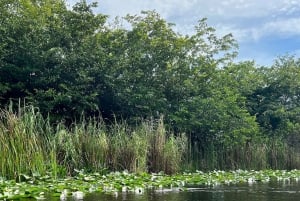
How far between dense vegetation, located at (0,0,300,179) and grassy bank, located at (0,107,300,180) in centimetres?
4

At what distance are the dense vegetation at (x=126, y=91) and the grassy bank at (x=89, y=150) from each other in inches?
1.5

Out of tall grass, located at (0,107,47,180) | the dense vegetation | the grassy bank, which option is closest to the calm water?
tall grass, located at (0,107,47,180)

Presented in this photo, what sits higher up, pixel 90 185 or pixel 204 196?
pixel 90 185

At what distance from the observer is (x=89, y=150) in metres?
12.4

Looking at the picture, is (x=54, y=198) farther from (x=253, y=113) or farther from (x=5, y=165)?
(x=253, y=113)

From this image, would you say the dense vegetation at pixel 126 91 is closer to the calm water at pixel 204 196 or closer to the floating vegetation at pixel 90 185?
the floating vegetation at pixel 90 185

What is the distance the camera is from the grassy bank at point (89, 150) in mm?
9805

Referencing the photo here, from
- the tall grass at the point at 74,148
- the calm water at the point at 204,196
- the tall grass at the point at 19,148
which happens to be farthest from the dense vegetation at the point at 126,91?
the calm water at the point at 204,196

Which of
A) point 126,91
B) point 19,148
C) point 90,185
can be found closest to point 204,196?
point 90,185

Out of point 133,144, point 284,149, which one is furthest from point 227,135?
point 133,144

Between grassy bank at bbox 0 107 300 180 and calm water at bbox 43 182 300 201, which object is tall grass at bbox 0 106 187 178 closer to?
grassy bank at bbox 0 107 300 180

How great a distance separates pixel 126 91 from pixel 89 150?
22.1 feet

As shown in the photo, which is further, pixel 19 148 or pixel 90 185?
pixel 19 148

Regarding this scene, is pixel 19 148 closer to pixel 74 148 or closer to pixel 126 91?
pixel 74 148
